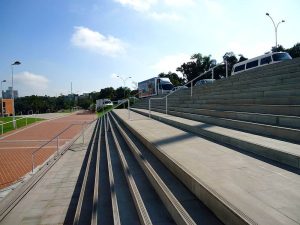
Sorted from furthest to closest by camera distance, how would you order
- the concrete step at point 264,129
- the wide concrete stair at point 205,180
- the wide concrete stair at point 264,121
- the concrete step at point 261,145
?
the concrete step at point 264,129
the wide concrete stair at point 264,121
the concrete step at point 261,145
the wide concrete stair at point 205,180

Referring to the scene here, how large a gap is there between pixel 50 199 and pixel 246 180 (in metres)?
5.38

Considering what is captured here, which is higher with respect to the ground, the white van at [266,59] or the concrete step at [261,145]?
the white van at [266,59]

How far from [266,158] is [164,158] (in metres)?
1.95

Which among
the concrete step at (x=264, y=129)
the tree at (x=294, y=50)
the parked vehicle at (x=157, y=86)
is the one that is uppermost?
the tree at (x=294, y=50)

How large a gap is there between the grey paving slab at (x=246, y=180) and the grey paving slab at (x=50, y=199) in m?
2.83

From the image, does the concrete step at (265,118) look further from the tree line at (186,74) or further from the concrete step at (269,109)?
the tree line at (186,74)

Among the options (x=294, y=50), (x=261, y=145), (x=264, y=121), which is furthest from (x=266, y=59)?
(x=294, y=50)

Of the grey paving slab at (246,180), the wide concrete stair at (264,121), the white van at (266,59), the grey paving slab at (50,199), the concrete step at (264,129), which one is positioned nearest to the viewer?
the grey paving slab at (246,180)

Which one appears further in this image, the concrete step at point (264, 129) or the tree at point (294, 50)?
the tree at point (294, 50)

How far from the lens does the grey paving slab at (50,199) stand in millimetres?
6086

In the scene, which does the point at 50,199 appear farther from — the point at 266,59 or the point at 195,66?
the point at 195,66

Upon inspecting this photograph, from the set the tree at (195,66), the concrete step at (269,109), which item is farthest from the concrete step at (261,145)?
the tree at (195,66)

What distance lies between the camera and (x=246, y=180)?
390 cm

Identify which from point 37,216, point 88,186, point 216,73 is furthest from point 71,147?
point 216,73
